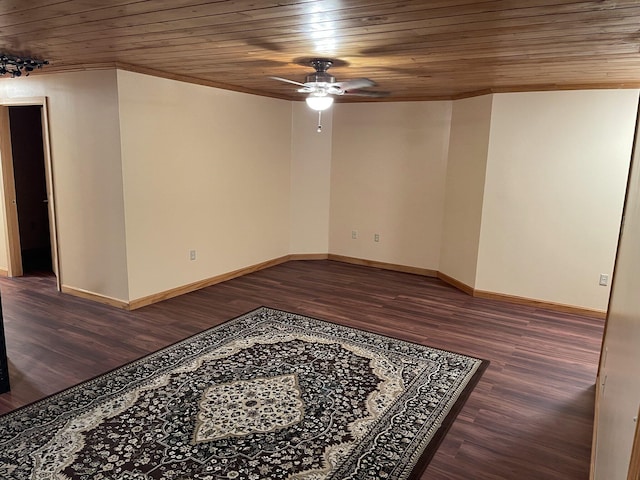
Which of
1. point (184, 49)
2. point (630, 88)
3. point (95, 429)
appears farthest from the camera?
point (630, 88)

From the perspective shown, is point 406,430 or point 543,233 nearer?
point 406,430

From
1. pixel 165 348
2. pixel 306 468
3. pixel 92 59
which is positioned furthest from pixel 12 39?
pixel 306 468

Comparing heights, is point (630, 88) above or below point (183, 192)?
above

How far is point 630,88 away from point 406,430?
408cm

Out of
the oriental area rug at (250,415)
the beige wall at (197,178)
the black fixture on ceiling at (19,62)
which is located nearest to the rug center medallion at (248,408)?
the oriental area rug at (250,415)

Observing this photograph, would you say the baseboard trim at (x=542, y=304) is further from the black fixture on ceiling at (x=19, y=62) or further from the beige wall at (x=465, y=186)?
the black fixture on ceiling at (x=19, y=62)

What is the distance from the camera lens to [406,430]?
2.81 meters

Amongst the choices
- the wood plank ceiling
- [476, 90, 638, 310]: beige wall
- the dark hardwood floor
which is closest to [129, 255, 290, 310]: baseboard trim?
the dark hardwood floor

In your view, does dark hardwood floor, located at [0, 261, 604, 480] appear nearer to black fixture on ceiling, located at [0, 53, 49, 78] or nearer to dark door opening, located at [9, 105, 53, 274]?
dark door opening, located at [9, 105, 53, 274]

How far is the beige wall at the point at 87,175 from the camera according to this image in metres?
4.54

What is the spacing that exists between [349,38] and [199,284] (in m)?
3.57

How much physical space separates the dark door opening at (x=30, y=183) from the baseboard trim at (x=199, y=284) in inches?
92.6

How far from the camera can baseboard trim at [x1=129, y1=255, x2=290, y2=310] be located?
486 centimetres

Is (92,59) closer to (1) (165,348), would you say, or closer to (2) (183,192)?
(2) (183,192)
